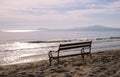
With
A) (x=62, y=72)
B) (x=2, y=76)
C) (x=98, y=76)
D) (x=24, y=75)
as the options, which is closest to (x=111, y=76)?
(x=98, y=76)

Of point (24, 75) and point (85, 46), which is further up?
point (85, 46)

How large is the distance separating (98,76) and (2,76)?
3.81m

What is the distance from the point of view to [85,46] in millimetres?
13297

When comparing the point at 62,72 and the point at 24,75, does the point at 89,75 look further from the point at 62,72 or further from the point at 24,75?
the point at 24,75

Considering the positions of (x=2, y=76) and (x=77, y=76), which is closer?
(x=77, y=76)

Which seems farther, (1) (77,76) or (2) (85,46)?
(2) (85,46)

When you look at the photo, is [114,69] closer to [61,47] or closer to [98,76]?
[98,76]

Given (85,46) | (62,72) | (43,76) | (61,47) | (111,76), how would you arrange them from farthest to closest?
1. (85,46)
2. (61,47)
3. (62,72)
4. (43,76)
5. (111,76)

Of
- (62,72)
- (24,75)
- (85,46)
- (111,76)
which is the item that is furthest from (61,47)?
(111,76)

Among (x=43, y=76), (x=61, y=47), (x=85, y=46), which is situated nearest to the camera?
(x=43, y=76)

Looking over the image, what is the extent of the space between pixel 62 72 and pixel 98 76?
174cm

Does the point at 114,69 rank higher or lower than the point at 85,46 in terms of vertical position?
lower

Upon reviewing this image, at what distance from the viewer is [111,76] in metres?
8.15

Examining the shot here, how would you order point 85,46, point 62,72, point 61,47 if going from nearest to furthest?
1. point 62,72
2. point 61,47
3. point 85,46
